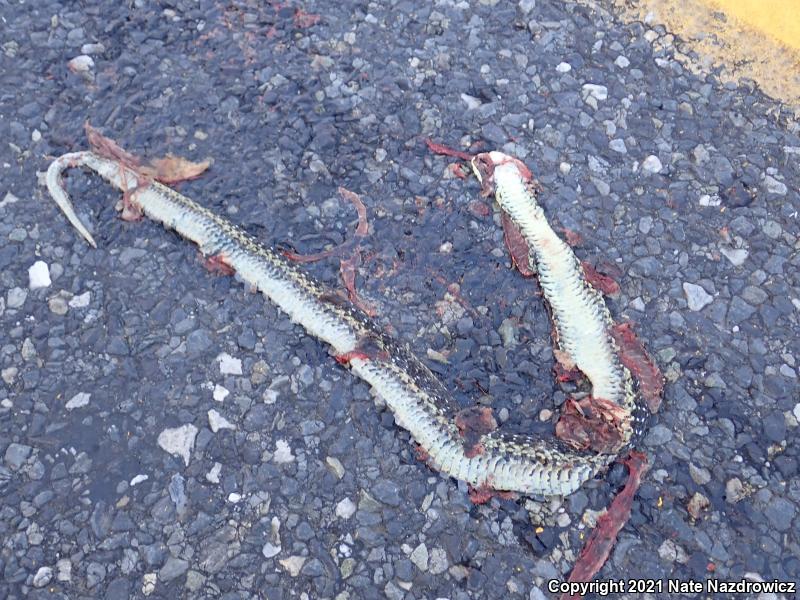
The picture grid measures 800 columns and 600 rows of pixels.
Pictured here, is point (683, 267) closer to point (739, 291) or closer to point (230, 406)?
point (739, 291)

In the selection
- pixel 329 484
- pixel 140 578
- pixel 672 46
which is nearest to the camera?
pixel 140 578

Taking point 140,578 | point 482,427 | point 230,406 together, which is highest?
point 482,427

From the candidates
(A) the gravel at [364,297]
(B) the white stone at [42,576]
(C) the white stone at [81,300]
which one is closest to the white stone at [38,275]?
(A) the gravel at [364,297]

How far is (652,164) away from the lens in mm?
4703

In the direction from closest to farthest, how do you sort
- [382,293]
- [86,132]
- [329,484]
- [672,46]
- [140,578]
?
[140,578], [329,484], [382,293], [86,132], [672,46]

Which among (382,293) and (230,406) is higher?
(382,293)

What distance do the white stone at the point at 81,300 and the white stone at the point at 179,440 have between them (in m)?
0.90

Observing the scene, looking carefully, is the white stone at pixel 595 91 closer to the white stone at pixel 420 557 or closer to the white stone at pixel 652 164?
the white stone at pixel 652 164

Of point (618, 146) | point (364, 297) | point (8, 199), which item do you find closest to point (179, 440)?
point (364, 297)

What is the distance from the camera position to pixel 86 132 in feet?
15.8

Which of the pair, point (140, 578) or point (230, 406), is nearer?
point (140, 578)

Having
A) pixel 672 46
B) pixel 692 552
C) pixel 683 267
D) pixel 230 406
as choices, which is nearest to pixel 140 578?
pixel 230 406

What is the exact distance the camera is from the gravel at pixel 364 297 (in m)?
3.60

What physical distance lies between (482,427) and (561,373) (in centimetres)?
52
